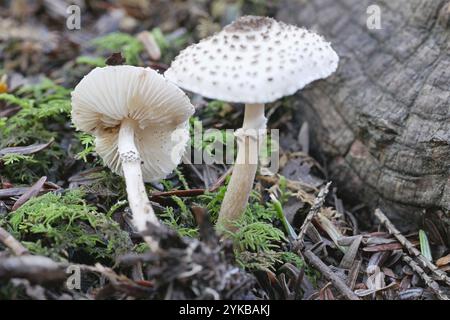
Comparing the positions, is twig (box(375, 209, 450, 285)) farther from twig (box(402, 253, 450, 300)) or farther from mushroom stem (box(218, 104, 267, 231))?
mushroom stem (box(218, 104, 267, 231))

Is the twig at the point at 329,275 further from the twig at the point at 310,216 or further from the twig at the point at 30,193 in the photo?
the twig at the point at 30,193

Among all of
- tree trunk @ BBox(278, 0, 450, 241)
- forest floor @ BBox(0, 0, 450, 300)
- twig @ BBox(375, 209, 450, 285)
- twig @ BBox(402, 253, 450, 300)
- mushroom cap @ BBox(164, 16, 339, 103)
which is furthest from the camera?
tree trunk @ BBox(278, 0, 450, 241)

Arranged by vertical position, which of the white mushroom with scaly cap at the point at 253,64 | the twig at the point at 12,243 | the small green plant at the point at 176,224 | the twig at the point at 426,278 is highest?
the white mushroom with scaly cap at the point at 253,64

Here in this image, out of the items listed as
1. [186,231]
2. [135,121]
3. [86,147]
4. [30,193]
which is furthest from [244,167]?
[30,193]

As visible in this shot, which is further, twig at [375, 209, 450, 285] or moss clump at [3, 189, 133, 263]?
twig at [375, 209, 450, 285]

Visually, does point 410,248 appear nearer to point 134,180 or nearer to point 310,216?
point 310,216

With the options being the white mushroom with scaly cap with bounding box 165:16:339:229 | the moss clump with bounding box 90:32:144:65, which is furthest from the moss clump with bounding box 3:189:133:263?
the moss clump with bounding box 90:32:144:65

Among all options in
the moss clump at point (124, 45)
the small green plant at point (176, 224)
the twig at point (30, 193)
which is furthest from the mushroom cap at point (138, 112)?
the moss clump at point (124, 45)
